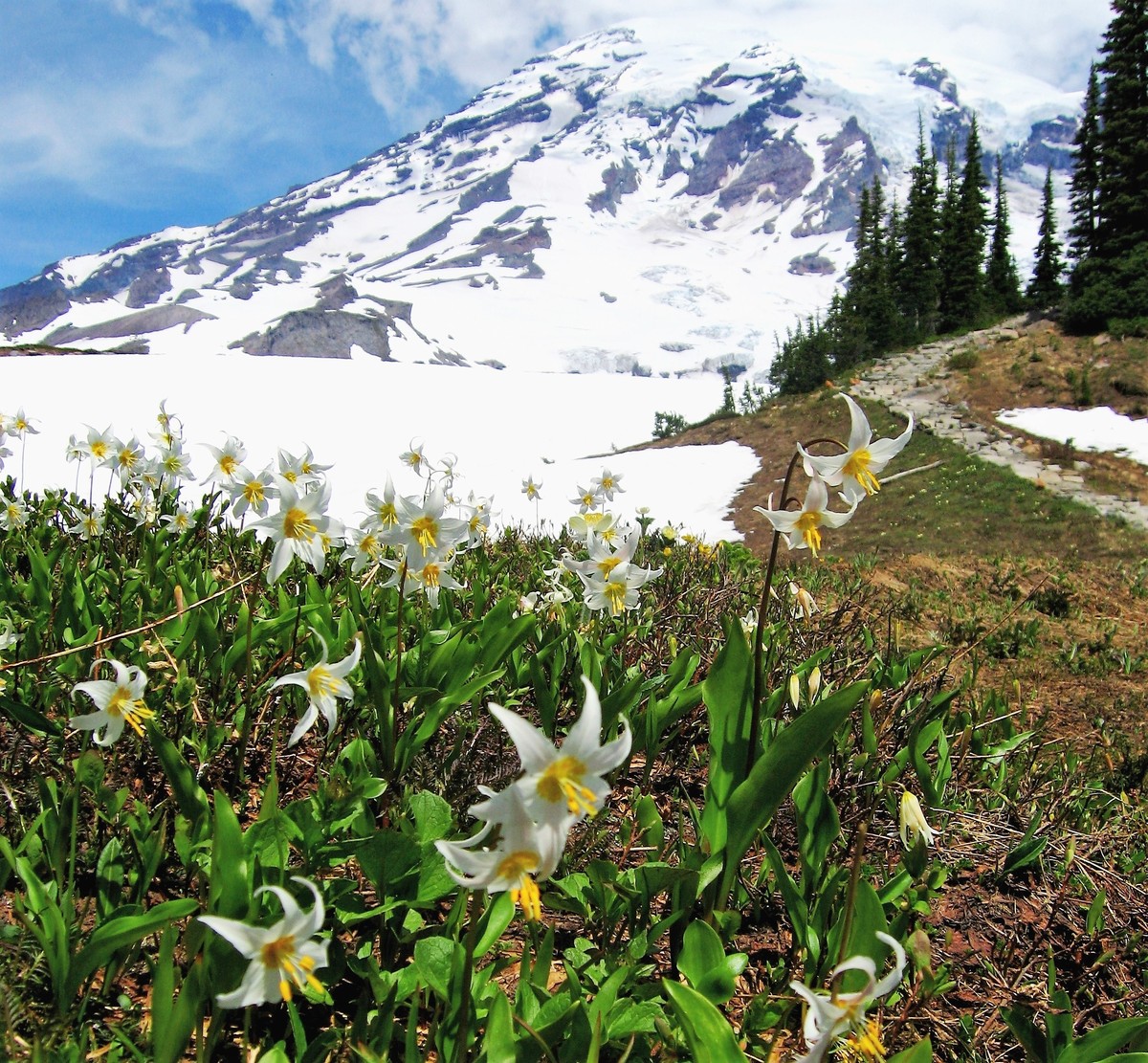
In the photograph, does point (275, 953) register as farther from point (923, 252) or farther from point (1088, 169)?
point (923, 252)

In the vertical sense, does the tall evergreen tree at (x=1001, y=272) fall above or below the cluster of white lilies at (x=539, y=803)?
above

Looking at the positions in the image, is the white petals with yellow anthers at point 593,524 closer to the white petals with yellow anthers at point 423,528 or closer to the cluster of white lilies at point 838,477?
the white petals with yellow anthers at point 423,528

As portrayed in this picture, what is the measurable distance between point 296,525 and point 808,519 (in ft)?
3.94

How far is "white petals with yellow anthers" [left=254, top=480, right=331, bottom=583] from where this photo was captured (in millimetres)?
1808

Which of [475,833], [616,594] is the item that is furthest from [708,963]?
[616,594]

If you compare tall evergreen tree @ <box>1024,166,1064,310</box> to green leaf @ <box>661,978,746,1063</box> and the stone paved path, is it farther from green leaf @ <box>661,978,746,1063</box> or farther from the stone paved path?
green leaf @ <box>661,978,746,1063</box>

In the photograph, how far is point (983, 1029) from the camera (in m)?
1.36

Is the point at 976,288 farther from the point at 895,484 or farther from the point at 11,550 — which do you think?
the point at 11,550

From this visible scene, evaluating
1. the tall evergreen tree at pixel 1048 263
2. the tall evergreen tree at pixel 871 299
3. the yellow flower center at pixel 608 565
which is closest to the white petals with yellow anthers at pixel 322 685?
the yellow flower center at pixel 608 565

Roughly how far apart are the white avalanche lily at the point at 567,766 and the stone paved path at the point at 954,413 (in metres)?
12.2

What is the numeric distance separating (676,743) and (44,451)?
10.7 m

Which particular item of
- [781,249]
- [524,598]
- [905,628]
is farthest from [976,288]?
[781,249]

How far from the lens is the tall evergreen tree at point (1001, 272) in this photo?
38312mm

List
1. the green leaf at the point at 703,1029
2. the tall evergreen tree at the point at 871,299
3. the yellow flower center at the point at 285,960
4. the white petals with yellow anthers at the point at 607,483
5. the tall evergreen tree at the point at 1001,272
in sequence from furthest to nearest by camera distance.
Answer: the tall evergreen tree at the point at 1001,272
the tall evergreen tree at the point at 871,299
the white petals with yellow anthers at the point at 607,483
the green leaf at the point at 703,1029
the yellow flower center at the point at 285,960
